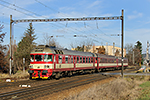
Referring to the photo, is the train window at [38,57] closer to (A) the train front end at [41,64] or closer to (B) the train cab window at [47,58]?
(A) the train front end at [41,64]

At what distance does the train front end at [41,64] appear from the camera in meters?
18.8

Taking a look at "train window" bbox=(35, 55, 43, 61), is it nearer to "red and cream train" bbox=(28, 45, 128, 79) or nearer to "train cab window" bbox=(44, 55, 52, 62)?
"red and cream train" bbox=(28, 45, 128, 79)

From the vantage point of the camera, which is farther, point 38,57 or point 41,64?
point 38,57

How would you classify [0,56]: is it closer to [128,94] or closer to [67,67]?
[67,67]

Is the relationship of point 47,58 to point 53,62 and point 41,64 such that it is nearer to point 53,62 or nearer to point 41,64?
point 53,62

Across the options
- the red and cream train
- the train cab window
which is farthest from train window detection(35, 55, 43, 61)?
the train cab window

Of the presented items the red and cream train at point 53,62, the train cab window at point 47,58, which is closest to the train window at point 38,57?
the red and cream train at point 53,62

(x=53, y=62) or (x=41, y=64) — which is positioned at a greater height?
(x=53, y=62)

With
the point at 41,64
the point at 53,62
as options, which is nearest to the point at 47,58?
the point at 53,62

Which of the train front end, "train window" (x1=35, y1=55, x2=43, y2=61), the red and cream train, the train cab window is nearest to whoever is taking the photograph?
the train front end

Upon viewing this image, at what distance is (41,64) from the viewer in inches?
748

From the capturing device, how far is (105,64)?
36469 mm

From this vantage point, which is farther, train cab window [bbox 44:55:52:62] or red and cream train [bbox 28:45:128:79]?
train cab window [bbox 44:55:52:62]

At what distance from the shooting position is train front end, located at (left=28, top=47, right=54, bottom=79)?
18.8 m
